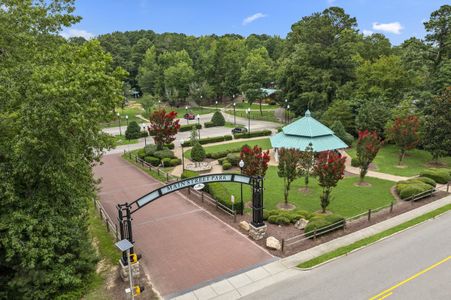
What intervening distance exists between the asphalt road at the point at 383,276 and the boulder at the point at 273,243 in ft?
7.64

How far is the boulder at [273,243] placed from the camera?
16.7 meters

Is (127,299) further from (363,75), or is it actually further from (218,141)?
(363,75)

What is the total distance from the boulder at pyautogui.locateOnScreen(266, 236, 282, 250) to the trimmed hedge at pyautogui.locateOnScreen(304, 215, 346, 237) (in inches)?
70.9

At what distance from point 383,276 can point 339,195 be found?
1188cm

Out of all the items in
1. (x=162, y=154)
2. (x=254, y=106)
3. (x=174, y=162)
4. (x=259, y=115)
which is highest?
(x=254, y=106)

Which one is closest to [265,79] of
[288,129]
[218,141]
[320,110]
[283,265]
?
[320,110]

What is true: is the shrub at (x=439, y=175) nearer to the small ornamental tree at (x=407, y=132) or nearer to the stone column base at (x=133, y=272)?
the small ornamental tree at (x=407, y=132)

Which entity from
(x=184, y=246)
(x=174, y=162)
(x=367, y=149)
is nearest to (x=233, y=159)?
(x=174, y=162)

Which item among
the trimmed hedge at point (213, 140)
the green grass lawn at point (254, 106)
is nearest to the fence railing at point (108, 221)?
the trimmed hedge at point (213, 140)

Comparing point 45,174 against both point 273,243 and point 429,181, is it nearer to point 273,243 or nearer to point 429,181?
point 273,243

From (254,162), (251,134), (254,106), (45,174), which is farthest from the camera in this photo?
(254,106)

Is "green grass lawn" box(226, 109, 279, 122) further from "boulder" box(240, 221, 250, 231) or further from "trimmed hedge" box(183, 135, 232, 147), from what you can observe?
"boulder" box(240, 221, 250, 231)

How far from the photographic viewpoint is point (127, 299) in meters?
13.1

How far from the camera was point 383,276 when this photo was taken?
13.9m
